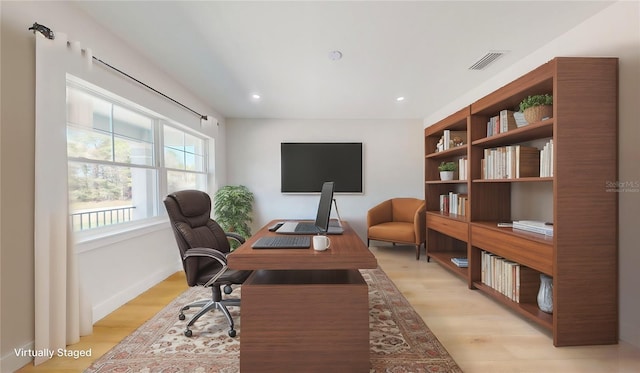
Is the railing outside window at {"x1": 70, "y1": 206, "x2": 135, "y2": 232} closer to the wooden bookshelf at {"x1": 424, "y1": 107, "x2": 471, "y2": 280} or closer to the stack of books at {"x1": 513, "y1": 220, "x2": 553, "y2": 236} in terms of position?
the stack of books at {"x1": 513, "y1": 220, "x2": 553, "y2": 236}

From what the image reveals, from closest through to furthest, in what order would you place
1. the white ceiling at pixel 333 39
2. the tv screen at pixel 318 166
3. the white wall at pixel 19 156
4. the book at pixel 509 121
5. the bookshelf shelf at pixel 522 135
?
the white wall at pixel 19 156, the white ceiling at pixel 333 39, the bookshelf shelf at pixel 522 135, the book at pixel 509 121, the tv screen at pixel 318 166

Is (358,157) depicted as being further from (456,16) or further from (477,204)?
(456,16)

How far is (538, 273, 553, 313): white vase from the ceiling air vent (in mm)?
1985

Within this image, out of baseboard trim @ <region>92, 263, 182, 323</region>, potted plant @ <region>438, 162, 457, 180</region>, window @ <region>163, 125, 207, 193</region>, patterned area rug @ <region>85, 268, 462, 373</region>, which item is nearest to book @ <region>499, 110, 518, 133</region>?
potted plant @ <region>438, 162, 457, 180</region>

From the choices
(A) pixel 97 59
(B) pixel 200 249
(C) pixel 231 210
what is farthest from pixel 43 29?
(C) pixel 231 210

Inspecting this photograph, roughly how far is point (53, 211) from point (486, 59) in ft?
12.1

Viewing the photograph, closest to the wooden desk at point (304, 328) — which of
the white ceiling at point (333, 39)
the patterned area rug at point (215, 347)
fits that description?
the patterned area rug at point (215, 347)

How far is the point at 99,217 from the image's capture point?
2324 millimetres

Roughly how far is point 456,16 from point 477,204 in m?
1.80

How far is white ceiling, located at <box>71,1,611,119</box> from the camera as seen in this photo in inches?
71.5

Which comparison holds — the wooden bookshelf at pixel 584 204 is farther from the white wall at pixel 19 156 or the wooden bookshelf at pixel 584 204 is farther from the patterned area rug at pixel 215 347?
the white wall at pixel 19 156

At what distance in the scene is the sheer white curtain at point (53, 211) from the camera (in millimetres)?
1583

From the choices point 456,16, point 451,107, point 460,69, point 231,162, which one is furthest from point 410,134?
point 231,162

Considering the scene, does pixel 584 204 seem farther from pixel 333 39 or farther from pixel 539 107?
pixel 333 39
